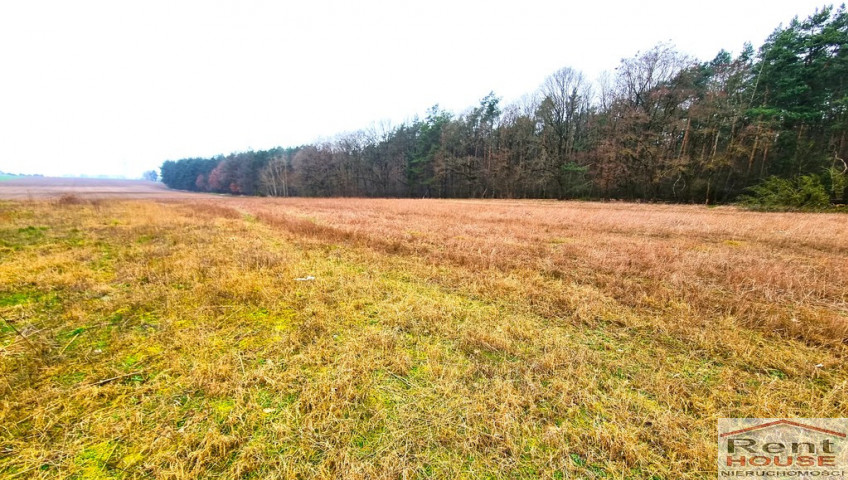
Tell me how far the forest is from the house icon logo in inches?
990

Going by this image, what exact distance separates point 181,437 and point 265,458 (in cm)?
65

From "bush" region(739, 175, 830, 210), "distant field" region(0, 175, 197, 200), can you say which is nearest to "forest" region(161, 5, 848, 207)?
"bush" region(739, 175, 830, 210)

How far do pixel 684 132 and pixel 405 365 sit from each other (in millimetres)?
38164

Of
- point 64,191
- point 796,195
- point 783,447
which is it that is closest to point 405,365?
point 783,447

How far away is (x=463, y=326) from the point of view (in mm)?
3498

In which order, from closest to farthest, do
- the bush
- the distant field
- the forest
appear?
1. the bush
2. the forest
3. the distant field

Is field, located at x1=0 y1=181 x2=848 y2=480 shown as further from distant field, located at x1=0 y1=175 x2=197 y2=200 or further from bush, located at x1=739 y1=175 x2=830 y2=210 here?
distant field, located at x1=0 y1=175 x2=197 y2=200

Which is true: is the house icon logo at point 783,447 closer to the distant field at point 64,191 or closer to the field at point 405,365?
the field at point 405,365

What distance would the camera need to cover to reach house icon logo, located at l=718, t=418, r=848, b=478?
1.83 m

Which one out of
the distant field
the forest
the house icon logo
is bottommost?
the house icon logo

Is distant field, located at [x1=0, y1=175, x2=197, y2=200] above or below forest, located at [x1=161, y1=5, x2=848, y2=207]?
below

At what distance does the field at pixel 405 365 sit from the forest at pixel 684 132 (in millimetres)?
23727

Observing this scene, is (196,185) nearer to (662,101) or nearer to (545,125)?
(545,125)

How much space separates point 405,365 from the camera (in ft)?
8.95
